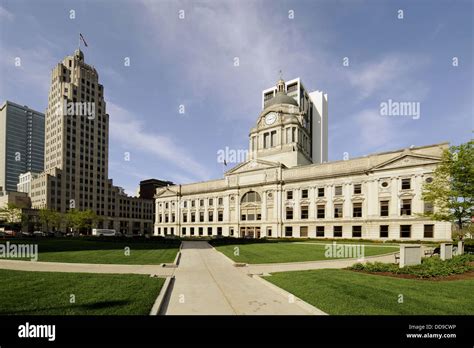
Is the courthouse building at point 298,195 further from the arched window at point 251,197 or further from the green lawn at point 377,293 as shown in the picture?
the green lawn at point 377,293

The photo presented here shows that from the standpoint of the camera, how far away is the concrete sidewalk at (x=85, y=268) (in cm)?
1505

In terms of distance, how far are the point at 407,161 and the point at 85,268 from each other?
50767 millimetres

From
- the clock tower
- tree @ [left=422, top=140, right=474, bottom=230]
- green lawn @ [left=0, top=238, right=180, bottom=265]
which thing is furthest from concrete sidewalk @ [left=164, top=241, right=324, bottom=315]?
the clock tower

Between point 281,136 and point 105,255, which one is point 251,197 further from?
point 105,255

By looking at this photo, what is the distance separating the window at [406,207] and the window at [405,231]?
244cm

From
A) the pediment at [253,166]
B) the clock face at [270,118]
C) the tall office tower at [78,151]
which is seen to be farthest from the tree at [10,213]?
the clock face at [270,118]

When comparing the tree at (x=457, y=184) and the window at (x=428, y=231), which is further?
the window at (x=428, y=231)

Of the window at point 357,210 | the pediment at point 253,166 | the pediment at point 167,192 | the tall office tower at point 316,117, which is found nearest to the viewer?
the window at point 357,210

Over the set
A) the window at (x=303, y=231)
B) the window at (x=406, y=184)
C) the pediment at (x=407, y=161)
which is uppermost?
the pediment at (x=407, y=161)

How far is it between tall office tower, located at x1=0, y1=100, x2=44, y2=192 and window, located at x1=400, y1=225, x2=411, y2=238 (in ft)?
618

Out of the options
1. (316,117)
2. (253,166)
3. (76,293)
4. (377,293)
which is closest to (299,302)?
(377,293)

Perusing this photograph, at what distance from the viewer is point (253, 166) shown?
68.6 m

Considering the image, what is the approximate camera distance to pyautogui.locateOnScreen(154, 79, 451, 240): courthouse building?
4547cm

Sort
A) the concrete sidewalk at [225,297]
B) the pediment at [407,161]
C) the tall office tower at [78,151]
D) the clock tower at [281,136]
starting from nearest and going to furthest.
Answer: the concrete sidewalk at [225,297], the pediment at [407,161], the clock tower at [281,136], the tall office tower at [78,151]
